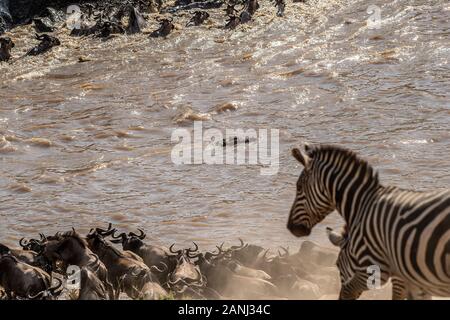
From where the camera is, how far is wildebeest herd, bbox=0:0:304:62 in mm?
23905

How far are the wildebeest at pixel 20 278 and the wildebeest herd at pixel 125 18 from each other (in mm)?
14328

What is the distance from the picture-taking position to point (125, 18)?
83.5 ft

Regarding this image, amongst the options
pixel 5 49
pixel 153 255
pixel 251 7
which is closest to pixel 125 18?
pixel 251 7

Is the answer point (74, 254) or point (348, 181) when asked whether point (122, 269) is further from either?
point (348, 181)

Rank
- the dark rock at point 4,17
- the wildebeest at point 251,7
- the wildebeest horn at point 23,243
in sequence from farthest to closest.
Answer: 1. the wildebeest at point 251,7
2. the dark rock at point 4,17
3. the wildebeest horn at point 23,243

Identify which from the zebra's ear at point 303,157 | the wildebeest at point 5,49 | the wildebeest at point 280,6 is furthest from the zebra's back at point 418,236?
the wildebeest at point 280,6

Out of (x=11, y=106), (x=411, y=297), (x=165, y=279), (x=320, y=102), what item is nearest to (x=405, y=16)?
(x=320, y=102)

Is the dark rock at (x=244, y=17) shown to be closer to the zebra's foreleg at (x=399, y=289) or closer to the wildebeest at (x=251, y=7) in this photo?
the wildebeest at (x=251, y=7)

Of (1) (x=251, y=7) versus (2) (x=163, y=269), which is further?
(1) (x=251, y=7)

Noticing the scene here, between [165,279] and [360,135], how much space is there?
277 inches

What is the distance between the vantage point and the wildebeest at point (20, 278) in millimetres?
9125

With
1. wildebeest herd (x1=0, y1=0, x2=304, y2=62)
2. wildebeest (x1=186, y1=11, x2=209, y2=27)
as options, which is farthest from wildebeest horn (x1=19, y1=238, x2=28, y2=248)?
wildebeest (x1=186, y1=11, x2=209, y2=27)

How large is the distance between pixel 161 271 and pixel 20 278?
169cm
